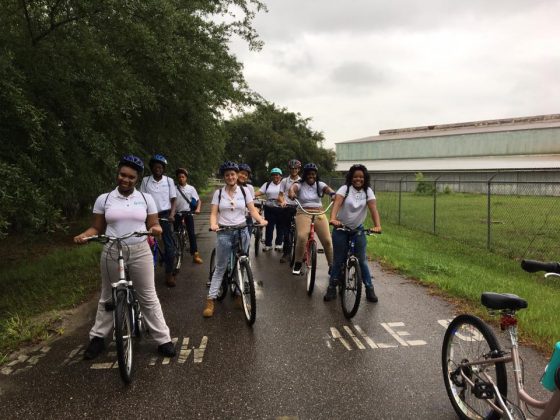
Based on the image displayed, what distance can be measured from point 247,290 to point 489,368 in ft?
9.78

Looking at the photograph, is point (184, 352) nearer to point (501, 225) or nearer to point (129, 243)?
point (129, 243)

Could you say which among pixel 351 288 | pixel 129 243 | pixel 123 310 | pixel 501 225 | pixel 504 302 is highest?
pixel 129 243

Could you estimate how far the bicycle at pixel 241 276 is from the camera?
5.00m

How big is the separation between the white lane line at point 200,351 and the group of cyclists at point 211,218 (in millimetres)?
232

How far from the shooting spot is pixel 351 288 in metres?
5.40

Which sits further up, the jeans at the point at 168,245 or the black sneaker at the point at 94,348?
the jeans at the point at 168,245

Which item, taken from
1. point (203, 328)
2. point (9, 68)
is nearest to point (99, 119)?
point (9, 68)

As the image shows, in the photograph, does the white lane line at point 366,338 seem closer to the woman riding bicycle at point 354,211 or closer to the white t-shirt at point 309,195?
the woman riding bicycle at point 354,211

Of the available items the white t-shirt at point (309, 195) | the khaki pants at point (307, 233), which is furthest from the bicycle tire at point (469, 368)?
the white t-shirt at point (309, 195)

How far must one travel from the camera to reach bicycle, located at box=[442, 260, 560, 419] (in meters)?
2.55

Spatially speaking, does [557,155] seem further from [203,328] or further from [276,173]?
[203,328]

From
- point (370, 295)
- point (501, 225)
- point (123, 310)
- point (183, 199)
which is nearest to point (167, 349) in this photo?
point (123, 310)

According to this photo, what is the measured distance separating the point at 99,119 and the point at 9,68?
2.24 m

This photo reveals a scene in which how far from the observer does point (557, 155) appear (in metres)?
54.6
